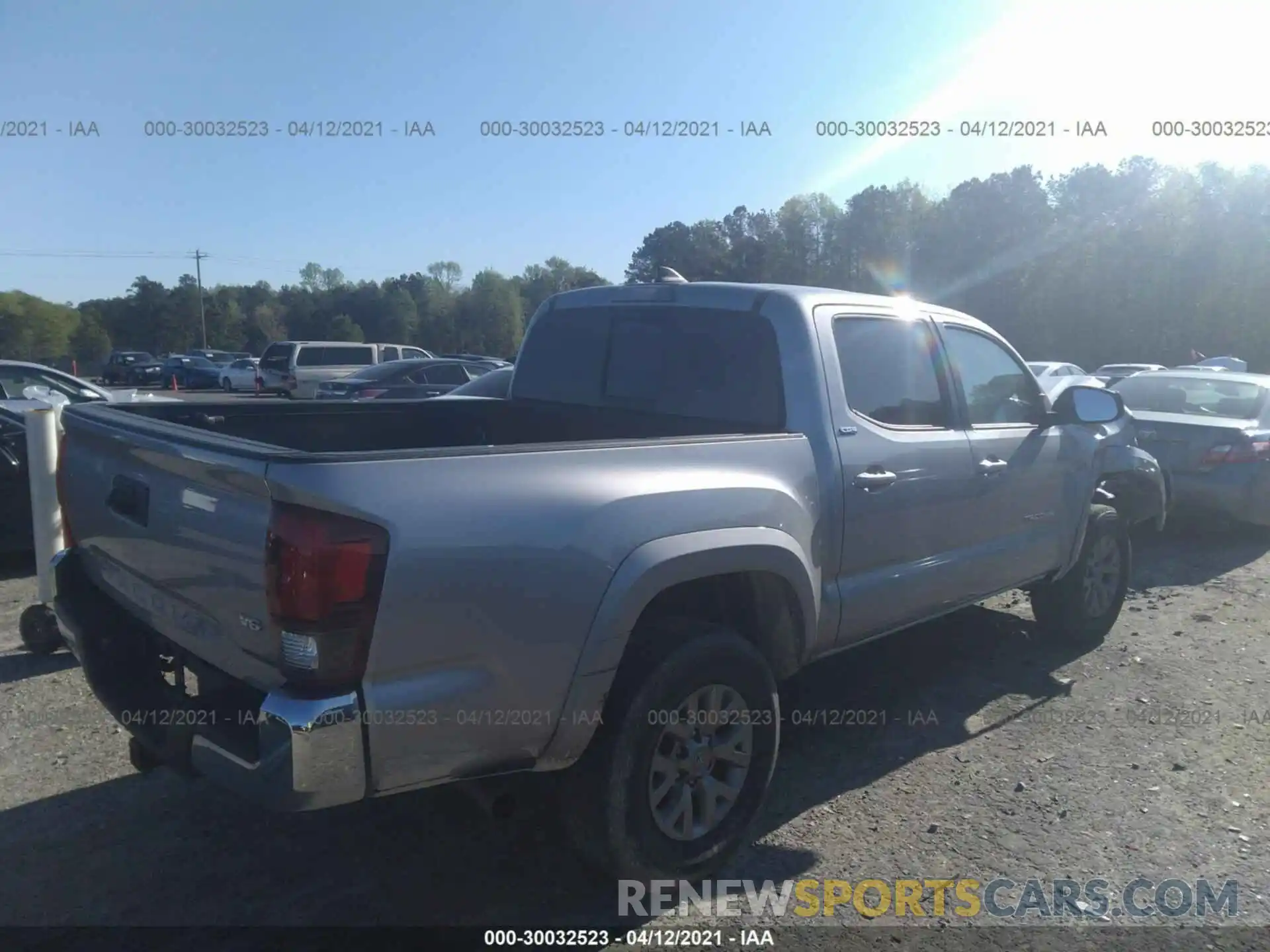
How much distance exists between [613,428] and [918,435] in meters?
1.33

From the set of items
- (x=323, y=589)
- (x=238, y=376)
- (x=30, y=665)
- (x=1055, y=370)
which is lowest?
(x=30, y=665)

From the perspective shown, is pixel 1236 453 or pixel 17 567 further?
pixel 1236 453

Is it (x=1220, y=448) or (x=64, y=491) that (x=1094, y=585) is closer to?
(x=1220, y=448)

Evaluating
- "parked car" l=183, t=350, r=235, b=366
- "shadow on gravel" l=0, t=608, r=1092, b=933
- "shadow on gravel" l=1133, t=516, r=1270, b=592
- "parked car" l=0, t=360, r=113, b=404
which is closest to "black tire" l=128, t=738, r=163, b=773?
"shadow on gravel" l=0, t=608, r=1092, b=933

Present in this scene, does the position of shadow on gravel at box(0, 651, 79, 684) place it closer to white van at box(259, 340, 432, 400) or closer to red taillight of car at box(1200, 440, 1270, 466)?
red taillight of car at box(1200, 440, 1270, 466)

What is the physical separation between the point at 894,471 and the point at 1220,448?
593 centimetres

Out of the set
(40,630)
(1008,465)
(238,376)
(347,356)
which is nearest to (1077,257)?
(347,356)

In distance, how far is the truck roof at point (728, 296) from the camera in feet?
13.2

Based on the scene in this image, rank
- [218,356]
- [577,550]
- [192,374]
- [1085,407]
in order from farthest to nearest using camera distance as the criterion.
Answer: [218,356], [192,374], [1085,407], [577,550]

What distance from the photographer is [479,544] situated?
8.42 ft

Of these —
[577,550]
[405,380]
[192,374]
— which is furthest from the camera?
[192,374]

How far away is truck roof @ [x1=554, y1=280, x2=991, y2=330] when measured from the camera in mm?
4012

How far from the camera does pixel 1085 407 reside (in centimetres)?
517

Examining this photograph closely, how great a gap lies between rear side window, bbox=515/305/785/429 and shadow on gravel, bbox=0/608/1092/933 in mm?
1642
